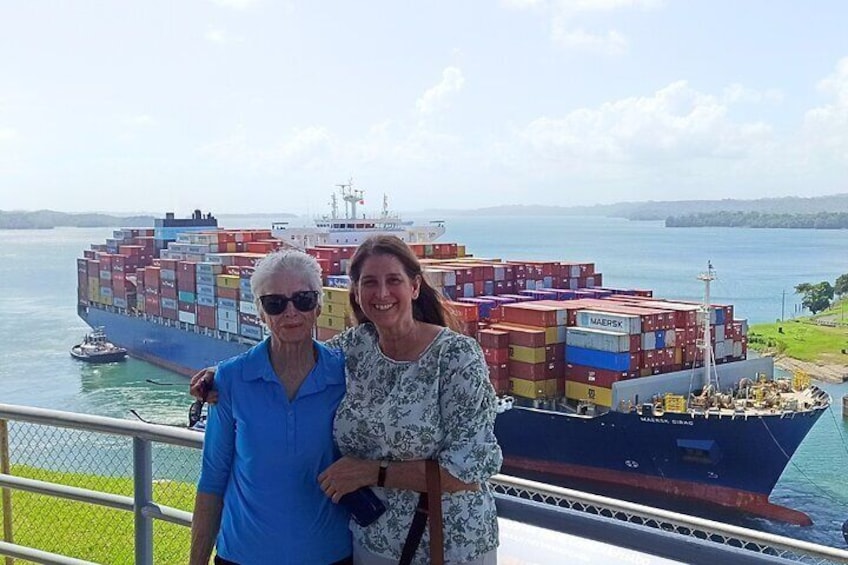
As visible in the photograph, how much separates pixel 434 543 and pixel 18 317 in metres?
45.0

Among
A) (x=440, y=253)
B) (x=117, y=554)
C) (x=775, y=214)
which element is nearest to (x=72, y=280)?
(x=440, y=253)

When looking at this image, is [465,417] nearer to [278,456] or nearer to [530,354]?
[278,456]

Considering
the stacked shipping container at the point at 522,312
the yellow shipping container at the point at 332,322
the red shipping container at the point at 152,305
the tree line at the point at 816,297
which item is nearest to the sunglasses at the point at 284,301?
the stacked shipping container at the point at 522,312

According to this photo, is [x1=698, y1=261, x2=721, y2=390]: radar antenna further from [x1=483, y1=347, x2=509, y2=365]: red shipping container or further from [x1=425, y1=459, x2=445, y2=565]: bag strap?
[x1=425, y1=459, x2=445, y2=565]: bag strap

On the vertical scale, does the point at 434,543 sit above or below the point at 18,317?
A: above

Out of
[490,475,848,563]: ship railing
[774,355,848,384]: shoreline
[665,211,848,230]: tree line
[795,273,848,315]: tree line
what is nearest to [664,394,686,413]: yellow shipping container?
[490,475,848,563]: ship railing

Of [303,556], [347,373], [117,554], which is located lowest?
[117,554]

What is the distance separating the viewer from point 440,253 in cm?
2731

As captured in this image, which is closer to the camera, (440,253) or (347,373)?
(347,373)

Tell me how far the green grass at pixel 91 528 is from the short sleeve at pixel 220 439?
2.30 meters

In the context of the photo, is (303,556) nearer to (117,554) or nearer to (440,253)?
(117,554)

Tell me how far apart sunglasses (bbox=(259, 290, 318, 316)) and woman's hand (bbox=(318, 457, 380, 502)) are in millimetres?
285

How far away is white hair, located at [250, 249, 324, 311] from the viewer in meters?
1.54

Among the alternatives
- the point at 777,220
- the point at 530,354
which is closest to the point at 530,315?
the point at 530,354
